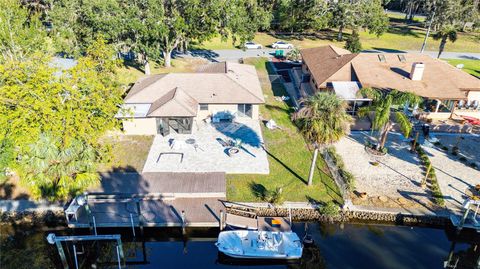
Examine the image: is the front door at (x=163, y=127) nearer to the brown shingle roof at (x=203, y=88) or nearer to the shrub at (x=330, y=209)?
the brown shingle roof at (x=203, y=88)

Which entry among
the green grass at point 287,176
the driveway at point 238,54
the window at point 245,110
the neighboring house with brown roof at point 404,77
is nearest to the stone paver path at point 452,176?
the neighboring house with brown roof at point 404,77

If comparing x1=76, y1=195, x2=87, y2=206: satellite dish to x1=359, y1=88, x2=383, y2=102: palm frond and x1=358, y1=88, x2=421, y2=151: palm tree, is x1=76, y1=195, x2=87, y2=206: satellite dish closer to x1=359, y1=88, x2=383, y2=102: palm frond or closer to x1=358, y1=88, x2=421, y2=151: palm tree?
x1=358, y1=88, x2=421, y2=151: palm tree

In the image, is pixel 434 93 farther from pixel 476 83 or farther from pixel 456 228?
pixel 456 228

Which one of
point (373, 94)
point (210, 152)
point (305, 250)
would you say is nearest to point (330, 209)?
point (305, 250)

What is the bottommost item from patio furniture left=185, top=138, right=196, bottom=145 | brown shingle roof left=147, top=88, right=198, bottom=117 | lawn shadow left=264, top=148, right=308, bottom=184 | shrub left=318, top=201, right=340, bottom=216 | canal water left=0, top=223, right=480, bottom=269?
canal water left=0, top=223, right=480, bottom=269

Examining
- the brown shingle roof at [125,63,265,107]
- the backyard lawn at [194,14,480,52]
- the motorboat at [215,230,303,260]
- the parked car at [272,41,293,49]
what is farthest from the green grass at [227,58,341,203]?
the backyard lawn at [194,14,480,52]

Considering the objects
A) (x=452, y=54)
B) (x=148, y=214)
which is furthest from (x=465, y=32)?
(x=148, y=214)
